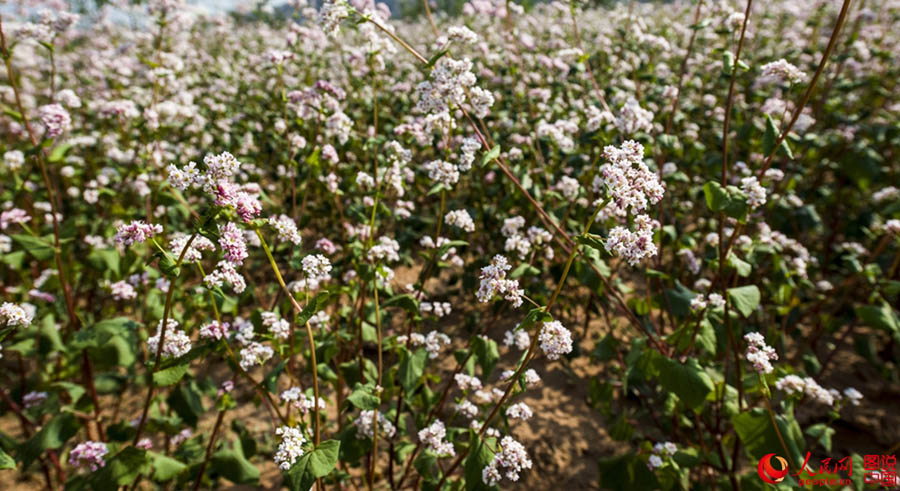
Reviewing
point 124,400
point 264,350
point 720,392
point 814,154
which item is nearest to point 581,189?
point 720,392

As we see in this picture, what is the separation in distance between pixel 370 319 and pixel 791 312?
365 centimetres

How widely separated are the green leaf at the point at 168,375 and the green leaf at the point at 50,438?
1.07 m

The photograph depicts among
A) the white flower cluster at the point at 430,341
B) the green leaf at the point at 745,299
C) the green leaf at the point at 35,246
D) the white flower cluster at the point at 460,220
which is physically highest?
the white flower cluster at the point at 460,220

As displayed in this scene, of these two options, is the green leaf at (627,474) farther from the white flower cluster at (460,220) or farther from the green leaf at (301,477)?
the green leaf at (301,477)

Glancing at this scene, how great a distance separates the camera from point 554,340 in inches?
75.6

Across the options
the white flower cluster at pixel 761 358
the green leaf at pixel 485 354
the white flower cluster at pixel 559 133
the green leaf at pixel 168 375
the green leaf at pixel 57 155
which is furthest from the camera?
the white flower cluster at pixel 559 133

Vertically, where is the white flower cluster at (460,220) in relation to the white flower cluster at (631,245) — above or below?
below

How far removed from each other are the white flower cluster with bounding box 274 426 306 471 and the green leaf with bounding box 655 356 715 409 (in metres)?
1.90

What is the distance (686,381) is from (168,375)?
8.42 feet

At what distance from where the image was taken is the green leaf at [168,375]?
2199mm

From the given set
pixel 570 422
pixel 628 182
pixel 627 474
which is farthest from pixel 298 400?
pixel 570 422

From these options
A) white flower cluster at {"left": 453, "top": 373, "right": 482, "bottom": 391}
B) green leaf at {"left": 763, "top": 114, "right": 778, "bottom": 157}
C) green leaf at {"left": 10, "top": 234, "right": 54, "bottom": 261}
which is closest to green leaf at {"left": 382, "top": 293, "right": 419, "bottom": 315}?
white flower cluster at {"left": 453, "top": 373, "right": 482, "bottom": 391}

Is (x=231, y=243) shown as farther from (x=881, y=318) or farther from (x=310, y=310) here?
(x=881, y=318)

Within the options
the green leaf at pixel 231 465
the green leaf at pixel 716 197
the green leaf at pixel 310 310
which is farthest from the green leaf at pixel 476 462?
the green leaf at pixel 716 197
